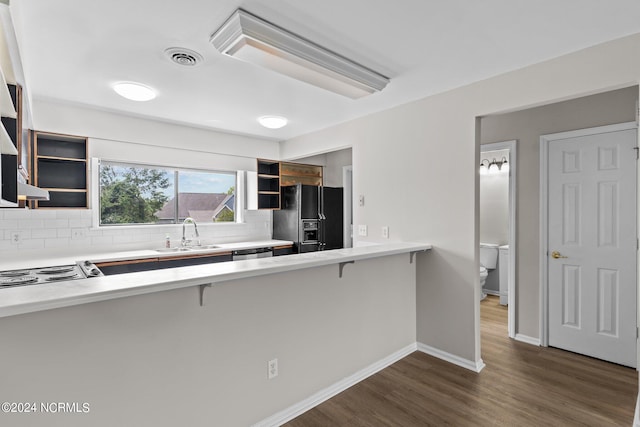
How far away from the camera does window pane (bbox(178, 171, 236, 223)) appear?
4.54 meters

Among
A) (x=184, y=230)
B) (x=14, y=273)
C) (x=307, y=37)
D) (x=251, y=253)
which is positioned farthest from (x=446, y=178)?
(x=14, y=273)

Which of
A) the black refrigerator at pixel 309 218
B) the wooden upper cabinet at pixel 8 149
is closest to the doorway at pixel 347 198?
the black refrigerator at pixel 309 218

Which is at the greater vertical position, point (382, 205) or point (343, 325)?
point (382, 205)

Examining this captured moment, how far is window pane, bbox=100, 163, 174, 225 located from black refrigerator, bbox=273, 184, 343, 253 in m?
1.64

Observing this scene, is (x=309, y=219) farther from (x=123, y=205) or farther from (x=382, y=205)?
(x=123, y=205)

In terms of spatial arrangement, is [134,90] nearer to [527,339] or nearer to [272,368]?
[272,368]

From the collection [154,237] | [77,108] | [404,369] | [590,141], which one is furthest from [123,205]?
[590,141]

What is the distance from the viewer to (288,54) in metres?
2.06

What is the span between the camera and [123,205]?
13.2 ft

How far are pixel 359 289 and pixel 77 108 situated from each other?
138 inches

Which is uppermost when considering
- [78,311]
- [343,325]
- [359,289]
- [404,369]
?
[78,311]

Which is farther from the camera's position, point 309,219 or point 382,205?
point 309,219

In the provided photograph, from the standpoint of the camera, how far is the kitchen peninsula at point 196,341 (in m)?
1.33

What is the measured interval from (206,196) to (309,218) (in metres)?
1.57
